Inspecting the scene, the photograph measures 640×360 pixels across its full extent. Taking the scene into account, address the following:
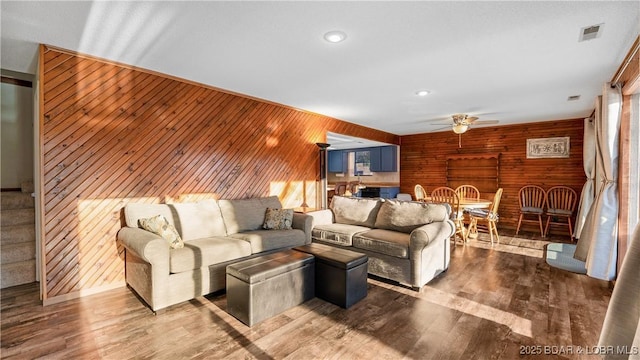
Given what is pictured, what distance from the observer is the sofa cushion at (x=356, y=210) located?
4.14m

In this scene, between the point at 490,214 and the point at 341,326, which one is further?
the point at 490,214

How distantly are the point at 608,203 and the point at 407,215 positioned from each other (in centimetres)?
226

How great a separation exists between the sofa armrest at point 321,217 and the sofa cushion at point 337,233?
0.12m

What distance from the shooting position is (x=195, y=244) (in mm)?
3029

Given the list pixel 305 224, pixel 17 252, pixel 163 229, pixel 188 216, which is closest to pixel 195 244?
pixel 163 229

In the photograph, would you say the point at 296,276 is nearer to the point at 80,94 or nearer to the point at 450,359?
the point at 450,359

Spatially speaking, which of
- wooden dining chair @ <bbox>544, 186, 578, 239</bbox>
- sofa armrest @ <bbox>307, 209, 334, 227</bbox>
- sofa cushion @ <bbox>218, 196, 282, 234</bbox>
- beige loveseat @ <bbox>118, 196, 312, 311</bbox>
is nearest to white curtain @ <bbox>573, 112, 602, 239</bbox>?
wooden dining chair @ <bbox>544, 186, 578, 239</bbox>

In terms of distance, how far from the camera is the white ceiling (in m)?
2.09

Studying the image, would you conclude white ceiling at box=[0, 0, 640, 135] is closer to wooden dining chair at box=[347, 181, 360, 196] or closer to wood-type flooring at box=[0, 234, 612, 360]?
wood-type flooring at box=[0, 234, 612, 360]

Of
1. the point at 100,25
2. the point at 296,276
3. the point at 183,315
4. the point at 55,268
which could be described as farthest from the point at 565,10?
the point at 55,268

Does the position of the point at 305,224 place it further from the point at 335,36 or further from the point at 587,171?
the point at 587,171

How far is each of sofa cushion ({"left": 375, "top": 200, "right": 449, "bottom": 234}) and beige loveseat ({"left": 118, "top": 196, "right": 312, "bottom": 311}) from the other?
1026mm

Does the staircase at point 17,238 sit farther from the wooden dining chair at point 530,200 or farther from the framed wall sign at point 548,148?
the framed wall sign at point 548,148

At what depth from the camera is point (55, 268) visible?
2.79 meters
